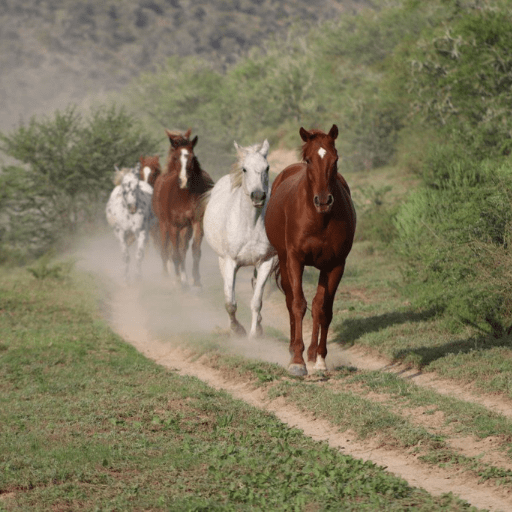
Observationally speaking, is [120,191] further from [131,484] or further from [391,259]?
[131,484]

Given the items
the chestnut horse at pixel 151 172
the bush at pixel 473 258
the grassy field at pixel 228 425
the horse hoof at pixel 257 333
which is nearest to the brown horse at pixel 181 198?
the chestnut horse at pixel 151 172

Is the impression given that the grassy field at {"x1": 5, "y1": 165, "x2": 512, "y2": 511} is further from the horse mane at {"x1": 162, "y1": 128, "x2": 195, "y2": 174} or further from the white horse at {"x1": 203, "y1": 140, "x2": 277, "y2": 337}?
the horse mane at {"x1": 162, "y1": 128, "x2": 195, "y2": 174}

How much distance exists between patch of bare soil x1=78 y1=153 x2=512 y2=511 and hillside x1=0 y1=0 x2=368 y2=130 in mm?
105859

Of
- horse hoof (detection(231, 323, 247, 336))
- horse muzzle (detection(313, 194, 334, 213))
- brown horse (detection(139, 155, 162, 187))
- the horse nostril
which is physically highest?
brown horse (detection(139, 155, 162, 187))

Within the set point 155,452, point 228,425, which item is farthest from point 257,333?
point 155,452

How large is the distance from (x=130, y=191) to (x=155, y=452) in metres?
14.1

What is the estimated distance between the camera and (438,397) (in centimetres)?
809

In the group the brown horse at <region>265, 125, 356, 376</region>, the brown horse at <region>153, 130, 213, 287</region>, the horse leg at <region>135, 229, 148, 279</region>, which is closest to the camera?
the brown horse at <region>265, 125, 356, 376</region>

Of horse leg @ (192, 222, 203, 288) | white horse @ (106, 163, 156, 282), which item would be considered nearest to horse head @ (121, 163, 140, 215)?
white horse @ (106, 163, 156, 282)

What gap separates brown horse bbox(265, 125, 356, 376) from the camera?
8500mm

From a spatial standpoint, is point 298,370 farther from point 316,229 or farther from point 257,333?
point 257,333

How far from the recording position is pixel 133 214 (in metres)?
20.2

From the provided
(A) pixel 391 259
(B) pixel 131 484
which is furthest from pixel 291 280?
(A) pixel 391 259

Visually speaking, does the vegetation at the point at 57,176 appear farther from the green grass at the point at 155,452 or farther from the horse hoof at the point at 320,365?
the horse hoof at the point at 320,365
